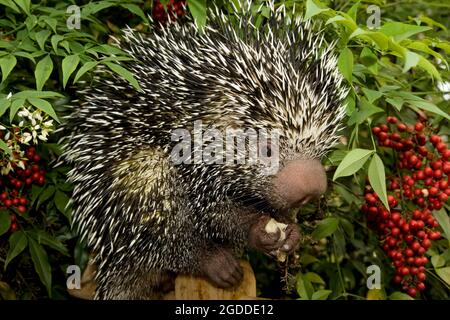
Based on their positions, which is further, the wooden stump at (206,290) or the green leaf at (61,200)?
the green leaf at (61,200)

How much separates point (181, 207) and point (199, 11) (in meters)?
0.72

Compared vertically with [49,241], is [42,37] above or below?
above

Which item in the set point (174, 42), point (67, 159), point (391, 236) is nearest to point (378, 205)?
point (391, 236)

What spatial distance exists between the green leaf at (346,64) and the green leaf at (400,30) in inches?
5.4

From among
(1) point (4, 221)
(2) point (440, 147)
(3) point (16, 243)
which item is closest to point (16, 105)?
(1) point (4, 221)

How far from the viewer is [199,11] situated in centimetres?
236

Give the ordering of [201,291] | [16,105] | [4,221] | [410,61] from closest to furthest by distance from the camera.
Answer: [410,61], [16,105], [201,291], [4,221]

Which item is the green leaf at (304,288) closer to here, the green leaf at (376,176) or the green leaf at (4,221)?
the green leaf at (376,176)

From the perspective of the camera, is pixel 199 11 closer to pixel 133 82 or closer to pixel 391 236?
pixel 133 82

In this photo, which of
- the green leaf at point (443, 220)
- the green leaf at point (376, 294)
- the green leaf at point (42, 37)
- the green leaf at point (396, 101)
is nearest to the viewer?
the green leaf at point (396, 101)

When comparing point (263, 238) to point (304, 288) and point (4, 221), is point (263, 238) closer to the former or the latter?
point (304, 288)

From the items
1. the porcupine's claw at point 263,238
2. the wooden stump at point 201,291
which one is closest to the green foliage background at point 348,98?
the wooden stump at point 201,291

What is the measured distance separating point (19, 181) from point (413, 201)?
1656 millimetres

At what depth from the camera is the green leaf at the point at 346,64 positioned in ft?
7.20
